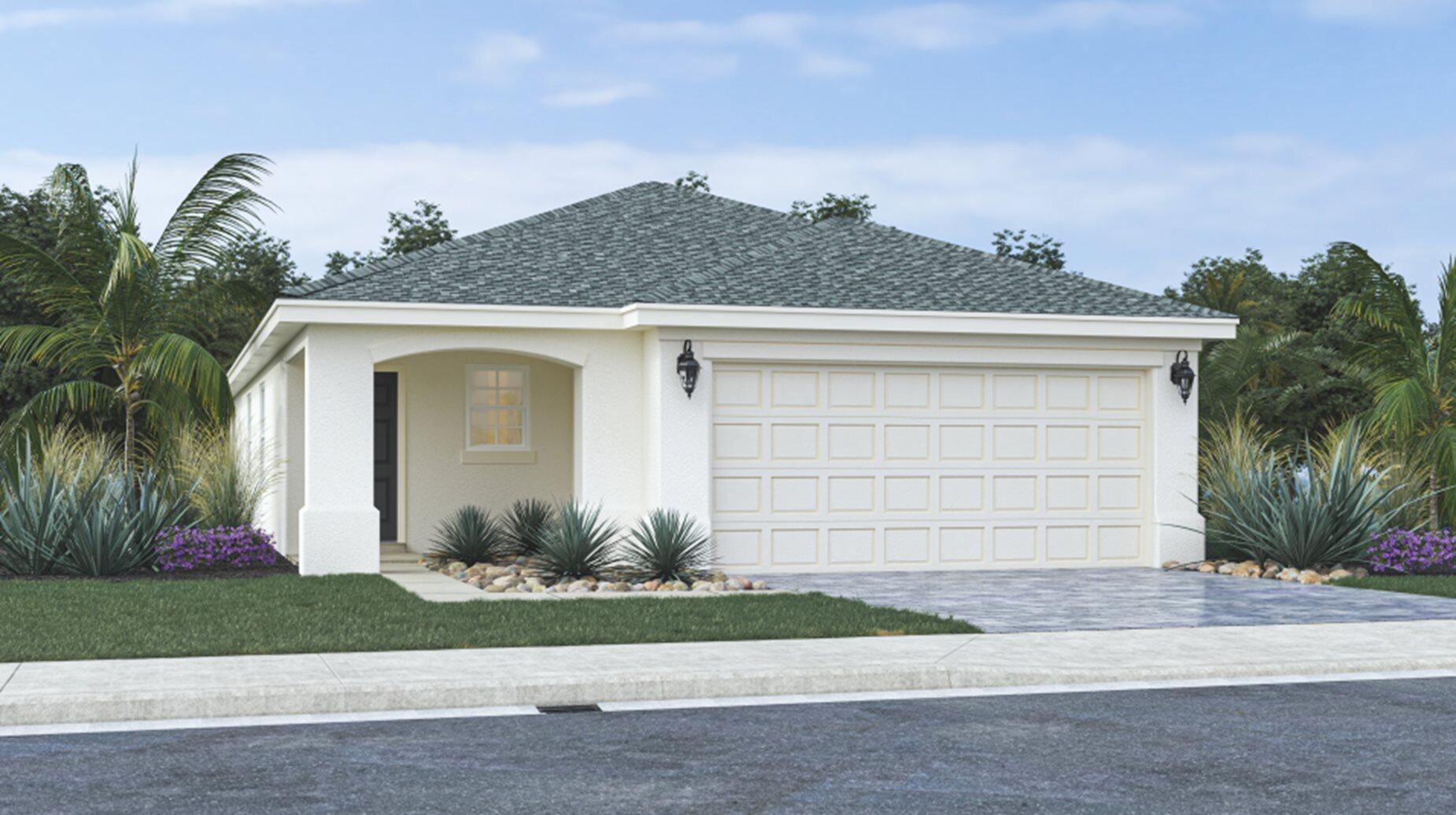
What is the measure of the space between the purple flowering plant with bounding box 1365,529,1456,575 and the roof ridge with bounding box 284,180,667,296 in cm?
994

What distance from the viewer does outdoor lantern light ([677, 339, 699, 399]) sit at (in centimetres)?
1658

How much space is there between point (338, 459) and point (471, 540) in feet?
6.68

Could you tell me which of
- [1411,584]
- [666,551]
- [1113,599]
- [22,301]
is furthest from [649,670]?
[22,301]

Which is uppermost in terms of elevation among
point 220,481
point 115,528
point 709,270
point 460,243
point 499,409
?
point 460,243

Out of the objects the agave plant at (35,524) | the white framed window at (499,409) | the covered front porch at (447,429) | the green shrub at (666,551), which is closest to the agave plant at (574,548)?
the green shrub at (666,551)

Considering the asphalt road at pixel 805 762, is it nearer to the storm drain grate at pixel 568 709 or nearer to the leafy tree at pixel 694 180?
the storm drain grate at pixel 568 709

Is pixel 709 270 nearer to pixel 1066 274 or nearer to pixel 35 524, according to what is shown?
pixel 1066 274

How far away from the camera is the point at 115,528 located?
1594 cm

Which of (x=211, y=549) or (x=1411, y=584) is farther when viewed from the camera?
(x=211, y=549)

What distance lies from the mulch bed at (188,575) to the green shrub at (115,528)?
140 millimetres

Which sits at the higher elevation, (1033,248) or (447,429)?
(1033,248)

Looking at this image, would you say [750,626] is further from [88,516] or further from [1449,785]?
[88,516]

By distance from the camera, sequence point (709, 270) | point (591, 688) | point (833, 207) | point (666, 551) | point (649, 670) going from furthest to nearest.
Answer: point (833, 207)
point (709, 270)
point (666, 551)
point (649, 670)
point (591, 688)

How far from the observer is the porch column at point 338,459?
16266 millimetres
